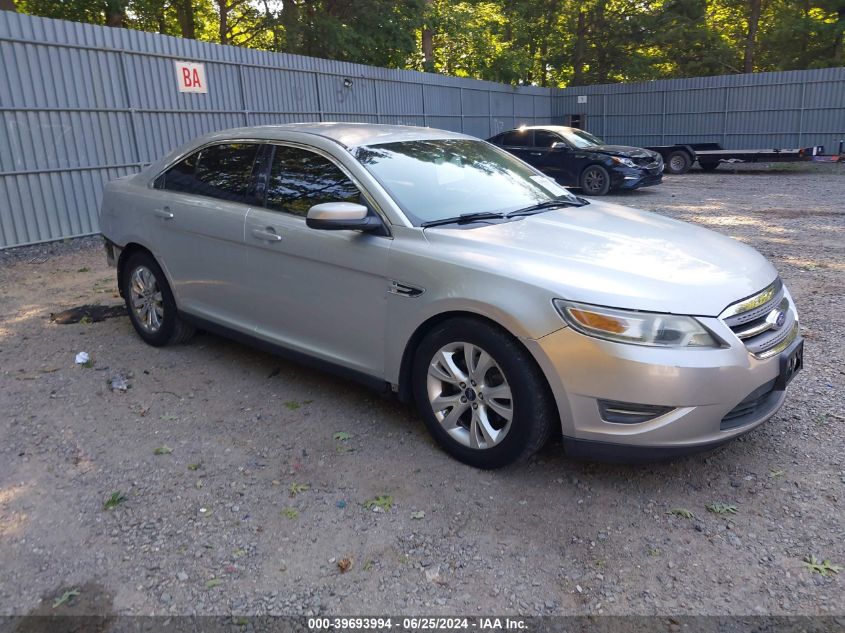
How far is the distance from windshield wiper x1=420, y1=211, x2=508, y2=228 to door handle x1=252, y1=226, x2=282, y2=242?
1.00m

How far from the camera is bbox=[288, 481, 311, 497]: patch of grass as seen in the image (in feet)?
10.7

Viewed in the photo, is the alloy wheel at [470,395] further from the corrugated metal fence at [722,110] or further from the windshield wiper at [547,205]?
the corrugated metal fence at [722,110]

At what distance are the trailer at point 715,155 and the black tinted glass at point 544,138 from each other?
612 cm

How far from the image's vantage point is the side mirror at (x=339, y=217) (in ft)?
11.3

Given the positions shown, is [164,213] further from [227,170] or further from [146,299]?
[146,299]

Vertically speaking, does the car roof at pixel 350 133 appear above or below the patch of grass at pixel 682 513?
above

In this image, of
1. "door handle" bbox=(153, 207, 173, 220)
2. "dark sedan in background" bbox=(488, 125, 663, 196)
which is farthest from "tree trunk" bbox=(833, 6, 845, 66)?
"door handle" bbox=(153, 207, 173, 220)

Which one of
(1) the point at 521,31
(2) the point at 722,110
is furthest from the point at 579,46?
(2) the point at 722,110

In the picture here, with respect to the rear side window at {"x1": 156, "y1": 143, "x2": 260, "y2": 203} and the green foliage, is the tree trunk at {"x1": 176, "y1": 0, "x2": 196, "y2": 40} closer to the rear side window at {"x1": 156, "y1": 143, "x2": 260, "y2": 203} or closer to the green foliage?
the green foliage

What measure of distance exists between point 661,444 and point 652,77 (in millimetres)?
33331

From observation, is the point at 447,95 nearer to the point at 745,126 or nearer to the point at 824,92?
the point at 745,126

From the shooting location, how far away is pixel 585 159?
48.8ft

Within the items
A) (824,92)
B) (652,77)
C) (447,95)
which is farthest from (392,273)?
(652,77)

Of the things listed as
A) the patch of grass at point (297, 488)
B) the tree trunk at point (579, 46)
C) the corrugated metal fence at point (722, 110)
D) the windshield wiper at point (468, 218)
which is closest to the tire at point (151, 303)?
the patch of grass at point (297, 488)
